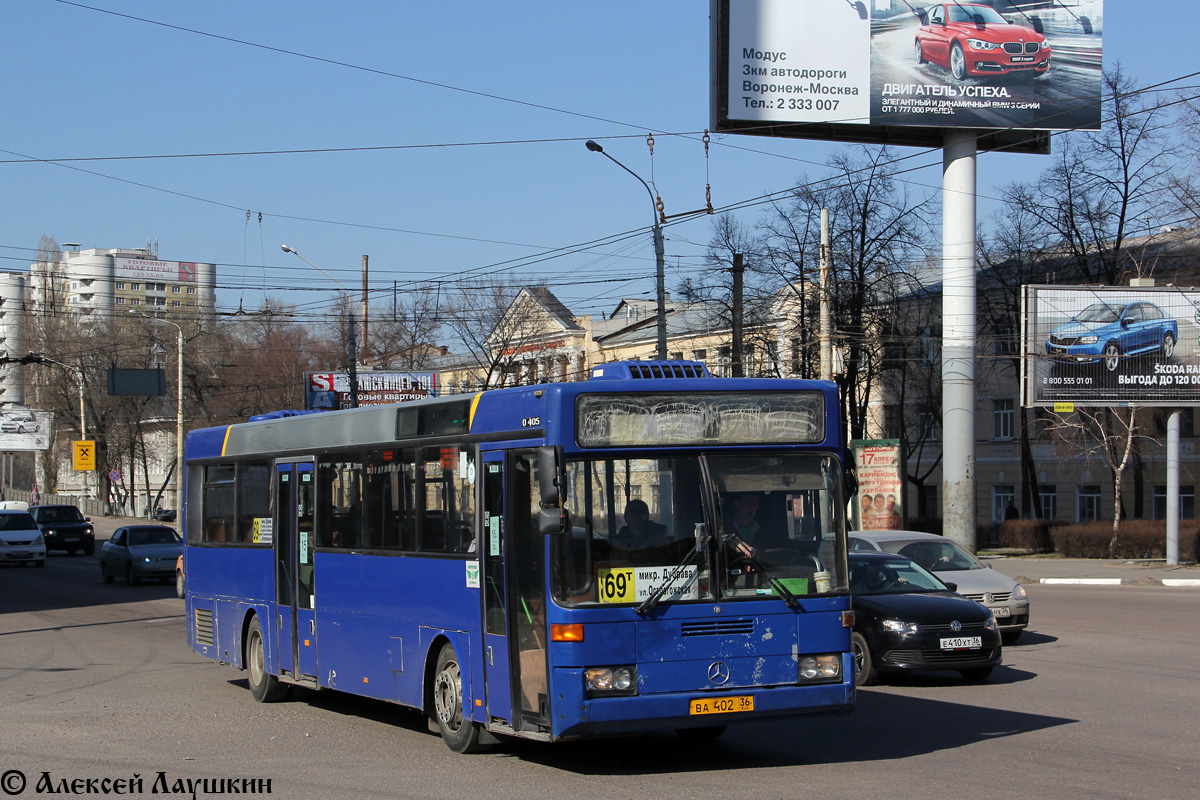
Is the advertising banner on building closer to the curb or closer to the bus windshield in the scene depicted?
the curb

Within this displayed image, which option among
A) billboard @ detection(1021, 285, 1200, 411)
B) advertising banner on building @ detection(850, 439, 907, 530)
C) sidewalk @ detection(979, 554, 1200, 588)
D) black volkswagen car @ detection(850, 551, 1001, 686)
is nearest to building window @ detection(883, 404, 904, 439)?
sidewalk @ detection(979, 554, 1200, 588)

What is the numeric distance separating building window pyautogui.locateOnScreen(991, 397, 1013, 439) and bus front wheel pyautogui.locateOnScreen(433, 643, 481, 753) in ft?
170

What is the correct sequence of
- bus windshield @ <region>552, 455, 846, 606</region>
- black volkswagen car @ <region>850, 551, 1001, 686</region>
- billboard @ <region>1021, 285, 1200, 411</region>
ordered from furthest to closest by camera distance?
billboard @ <region>1021, 285, 1200, 411</region> < black volkswagen car @ <region>850, 551, 1001, 686</region> < bus windshield @ <region>552, 455, 846, 606</region>

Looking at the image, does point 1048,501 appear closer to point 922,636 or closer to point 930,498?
point 930,498

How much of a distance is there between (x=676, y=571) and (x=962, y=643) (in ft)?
18.1

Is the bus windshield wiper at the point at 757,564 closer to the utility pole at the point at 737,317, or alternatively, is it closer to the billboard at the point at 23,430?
the utility pole at the point at 737,317

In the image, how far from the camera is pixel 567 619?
7.93 metres

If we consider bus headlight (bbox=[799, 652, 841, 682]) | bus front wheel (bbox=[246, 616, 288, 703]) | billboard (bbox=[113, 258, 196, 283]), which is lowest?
bus front wheel (bbox=[246, 616, 288, 703])

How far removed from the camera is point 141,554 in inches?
1201

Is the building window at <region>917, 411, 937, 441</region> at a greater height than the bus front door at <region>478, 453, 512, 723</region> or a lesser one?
greater

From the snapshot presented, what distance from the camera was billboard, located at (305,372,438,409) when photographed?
53000mm

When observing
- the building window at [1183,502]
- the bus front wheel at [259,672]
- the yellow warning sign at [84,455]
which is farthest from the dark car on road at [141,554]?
the building window at [1183,502]

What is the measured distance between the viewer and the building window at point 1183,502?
50656 mm

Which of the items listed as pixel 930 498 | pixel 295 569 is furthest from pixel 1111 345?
pixel 930 498
